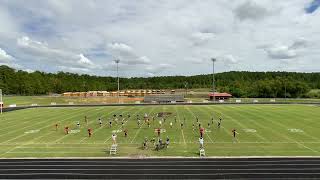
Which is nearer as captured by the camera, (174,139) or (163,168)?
(163,168)

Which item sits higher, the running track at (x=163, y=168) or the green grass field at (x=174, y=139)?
the green grass field at (x=174, y=139)

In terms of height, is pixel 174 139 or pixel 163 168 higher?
pixel 174 139

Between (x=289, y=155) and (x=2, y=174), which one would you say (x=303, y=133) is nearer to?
(x=289, y=155)

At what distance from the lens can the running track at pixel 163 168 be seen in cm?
2603

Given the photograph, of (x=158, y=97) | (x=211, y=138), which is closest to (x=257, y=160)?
(x=211, y=138)

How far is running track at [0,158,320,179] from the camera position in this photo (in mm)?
26031

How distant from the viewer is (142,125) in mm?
54469

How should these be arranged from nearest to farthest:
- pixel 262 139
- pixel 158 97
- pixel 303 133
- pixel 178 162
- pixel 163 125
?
pixel 178 162 → pixel 262 139 → pixel 303 133 → pixel 163 125 → pixel 158 97

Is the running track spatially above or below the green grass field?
below

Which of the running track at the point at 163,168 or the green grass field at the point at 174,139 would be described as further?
the green grass field at the point at 174,139

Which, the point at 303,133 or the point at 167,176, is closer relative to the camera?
the point at 167,176

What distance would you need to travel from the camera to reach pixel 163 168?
1103 inches

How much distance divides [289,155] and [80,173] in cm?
1935

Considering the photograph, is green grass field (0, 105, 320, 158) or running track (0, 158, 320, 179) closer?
running track (0, 158, 320, 179)
